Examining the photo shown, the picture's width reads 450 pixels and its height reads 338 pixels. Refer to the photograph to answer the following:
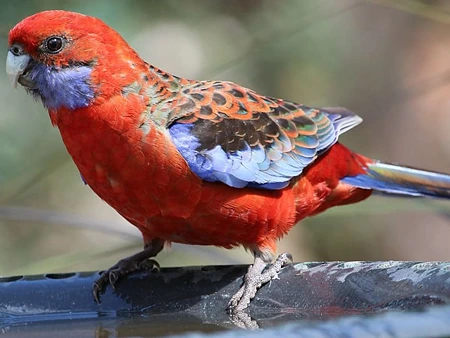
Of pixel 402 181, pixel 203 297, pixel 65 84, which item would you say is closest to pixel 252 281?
pixel 203 297

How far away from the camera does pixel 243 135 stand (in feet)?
12.9

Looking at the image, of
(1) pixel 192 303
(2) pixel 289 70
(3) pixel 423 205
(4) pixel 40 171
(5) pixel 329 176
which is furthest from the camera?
(2) pixel 289 70

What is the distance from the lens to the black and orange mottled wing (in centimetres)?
366

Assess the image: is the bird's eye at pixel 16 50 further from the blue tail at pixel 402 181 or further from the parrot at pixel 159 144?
the blue tail at pixel 402 181

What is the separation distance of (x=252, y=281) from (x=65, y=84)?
1140mm

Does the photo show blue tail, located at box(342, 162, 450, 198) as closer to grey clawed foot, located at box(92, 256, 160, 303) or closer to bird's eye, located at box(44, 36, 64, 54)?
grey clawed foot, located at box(92, 256, 160, 303)

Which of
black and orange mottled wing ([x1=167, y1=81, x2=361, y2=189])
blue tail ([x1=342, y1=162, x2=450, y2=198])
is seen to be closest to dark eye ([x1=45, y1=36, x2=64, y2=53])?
black and orange mottled wing ([x1=167, y1=81, x2=361, y2=189])

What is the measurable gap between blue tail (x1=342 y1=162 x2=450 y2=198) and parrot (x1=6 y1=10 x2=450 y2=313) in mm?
549

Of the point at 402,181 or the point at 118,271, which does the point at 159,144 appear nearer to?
the point at 118,271

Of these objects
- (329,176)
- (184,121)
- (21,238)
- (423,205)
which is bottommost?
(21,238)

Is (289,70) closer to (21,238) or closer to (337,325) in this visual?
(21,238)

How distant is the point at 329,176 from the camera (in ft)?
14.2

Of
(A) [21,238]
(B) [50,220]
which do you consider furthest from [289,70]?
(B) [50,220]

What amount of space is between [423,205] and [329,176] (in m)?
0.64
